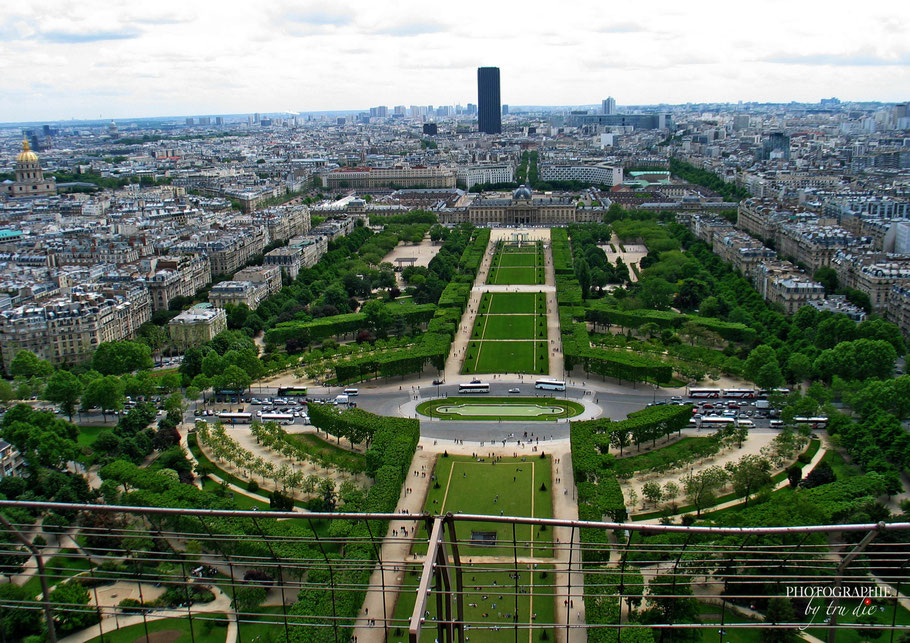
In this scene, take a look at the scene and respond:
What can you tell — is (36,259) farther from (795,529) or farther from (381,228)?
(795,529)

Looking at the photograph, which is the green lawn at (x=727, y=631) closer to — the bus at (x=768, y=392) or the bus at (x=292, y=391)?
the bus at (x=768, y=392)

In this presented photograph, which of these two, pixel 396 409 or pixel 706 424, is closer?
pixel 706 424

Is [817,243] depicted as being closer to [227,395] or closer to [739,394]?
[739,394]

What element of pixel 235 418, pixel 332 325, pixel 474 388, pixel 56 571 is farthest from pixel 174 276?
pixel 56 571

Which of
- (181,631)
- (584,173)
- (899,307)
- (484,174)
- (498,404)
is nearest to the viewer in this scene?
(181,631)

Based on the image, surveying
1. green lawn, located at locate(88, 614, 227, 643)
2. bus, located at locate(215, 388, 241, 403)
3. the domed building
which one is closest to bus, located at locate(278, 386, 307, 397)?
bus, located at locate(215, 388, 241, 403)

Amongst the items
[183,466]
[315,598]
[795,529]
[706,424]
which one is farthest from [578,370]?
[795,529]
